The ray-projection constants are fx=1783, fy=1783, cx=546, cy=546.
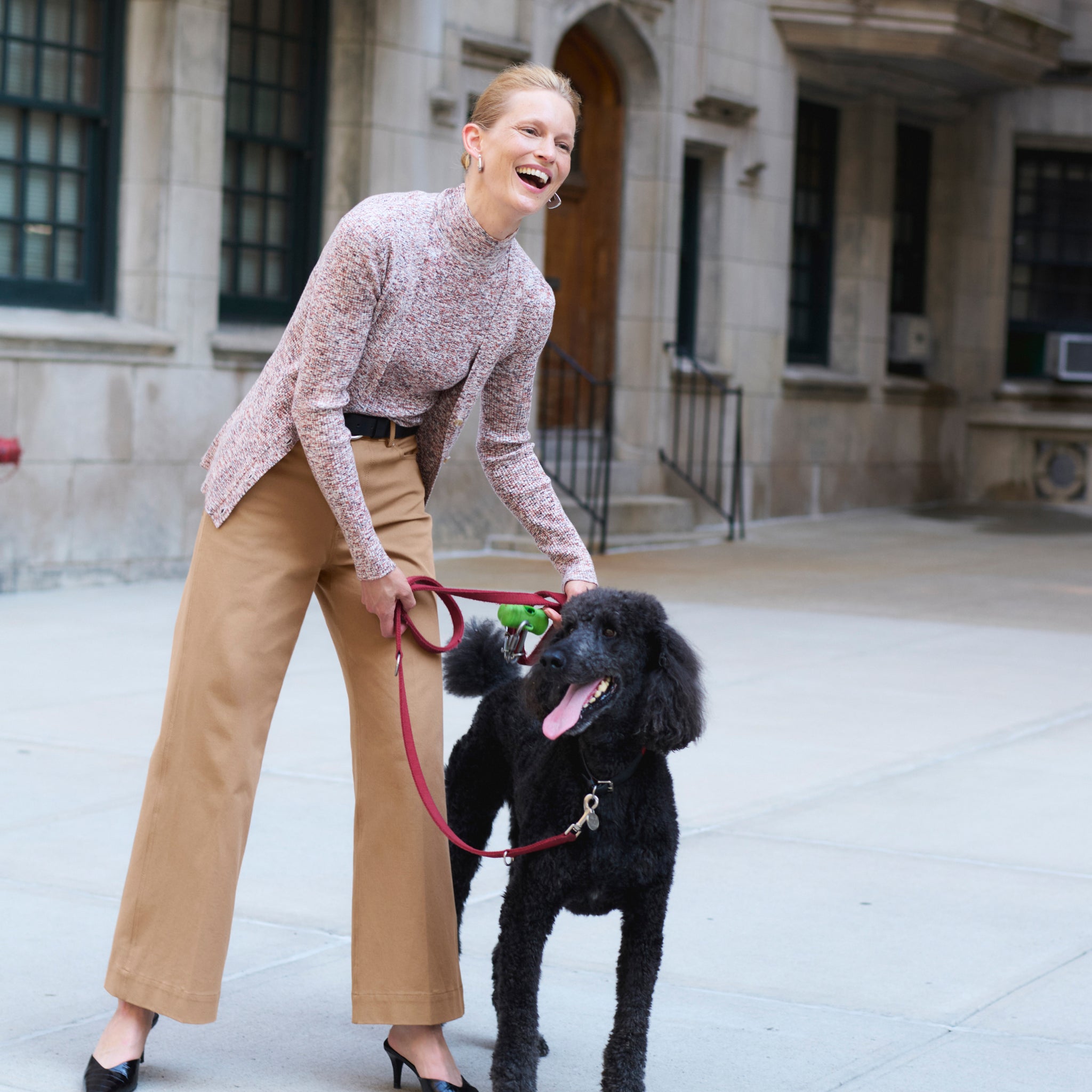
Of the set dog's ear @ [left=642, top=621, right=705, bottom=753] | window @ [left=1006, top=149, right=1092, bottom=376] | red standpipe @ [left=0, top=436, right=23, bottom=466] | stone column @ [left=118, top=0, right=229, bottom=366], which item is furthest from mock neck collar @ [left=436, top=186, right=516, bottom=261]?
window @ [left=1006, top=149, right=1092, bottom=376]

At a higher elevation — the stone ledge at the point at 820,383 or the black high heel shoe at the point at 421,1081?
the stone ledge at the point at 820,383

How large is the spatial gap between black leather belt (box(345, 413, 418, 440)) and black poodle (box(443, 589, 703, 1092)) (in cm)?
56

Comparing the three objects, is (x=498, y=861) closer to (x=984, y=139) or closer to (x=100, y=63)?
(x=100, y=63)

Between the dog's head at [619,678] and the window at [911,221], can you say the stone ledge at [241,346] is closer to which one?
the dog's head at [619,678]

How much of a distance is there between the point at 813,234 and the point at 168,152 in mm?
9051

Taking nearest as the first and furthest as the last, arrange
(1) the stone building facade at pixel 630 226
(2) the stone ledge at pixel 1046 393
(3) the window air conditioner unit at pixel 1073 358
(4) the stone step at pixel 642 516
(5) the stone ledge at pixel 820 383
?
(1) the stone building facade at pixel 630 226, (4) the stone step at pixel 642 516, (5) the stone ledge at pixel 820 383, (3) the window air conditioner unit at pixel 1073 358, (2) the stone ledge at pixel 1046 393

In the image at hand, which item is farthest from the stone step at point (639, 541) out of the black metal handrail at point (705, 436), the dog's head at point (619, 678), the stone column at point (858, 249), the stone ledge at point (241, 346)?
the dog's head at point (619, 678)

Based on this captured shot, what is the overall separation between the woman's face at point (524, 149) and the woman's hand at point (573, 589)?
0.74m

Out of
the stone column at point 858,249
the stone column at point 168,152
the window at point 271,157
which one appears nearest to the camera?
the stone column at point 168,152

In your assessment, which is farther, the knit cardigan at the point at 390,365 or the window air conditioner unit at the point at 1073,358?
the window air conditioner unit at the point at 1073,358

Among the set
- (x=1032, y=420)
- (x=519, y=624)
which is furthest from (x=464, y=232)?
(x=1032, y=420)

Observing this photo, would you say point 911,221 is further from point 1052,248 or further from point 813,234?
point 813,234

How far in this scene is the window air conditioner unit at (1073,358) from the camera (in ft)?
66.2

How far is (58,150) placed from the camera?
11.3 metres
